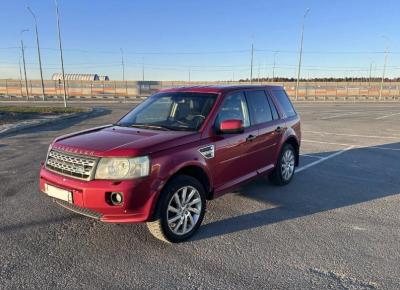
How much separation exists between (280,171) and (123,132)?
2.98 metres

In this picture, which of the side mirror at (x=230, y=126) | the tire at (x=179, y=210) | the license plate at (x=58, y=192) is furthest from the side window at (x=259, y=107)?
the license plate at (x=58, y=192)

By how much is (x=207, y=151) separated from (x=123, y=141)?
1.03m

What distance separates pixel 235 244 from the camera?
404 centimetres

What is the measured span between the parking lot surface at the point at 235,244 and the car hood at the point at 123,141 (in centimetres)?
109

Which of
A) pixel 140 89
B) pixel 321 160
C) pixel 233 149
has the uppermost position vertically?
pixel 233 149

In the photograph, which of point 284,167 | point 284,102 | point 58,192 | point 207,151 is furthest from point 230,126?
point 284,102

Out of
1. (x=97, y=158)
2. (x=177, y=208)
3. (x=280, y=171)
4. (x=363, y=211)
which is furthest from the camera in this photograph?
(x=280, y=171)

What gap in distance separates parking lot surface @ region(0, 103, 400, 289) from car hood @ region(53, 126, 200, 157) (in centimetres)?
109

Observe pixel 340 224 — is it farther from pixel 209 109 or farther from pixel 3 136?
pixel 3 136

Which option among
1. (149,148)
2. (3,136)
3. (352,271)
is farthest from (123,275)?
(3,136)

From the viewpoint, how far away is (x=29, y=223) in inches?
180

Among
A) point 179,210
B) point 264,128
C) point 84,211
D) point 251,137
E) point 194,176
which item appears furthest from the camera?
point 264,128

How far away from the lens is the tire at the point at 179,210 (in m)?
3.84

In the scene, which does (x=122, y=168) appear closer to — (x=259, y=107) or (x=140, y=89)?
(x=259, y=107)
